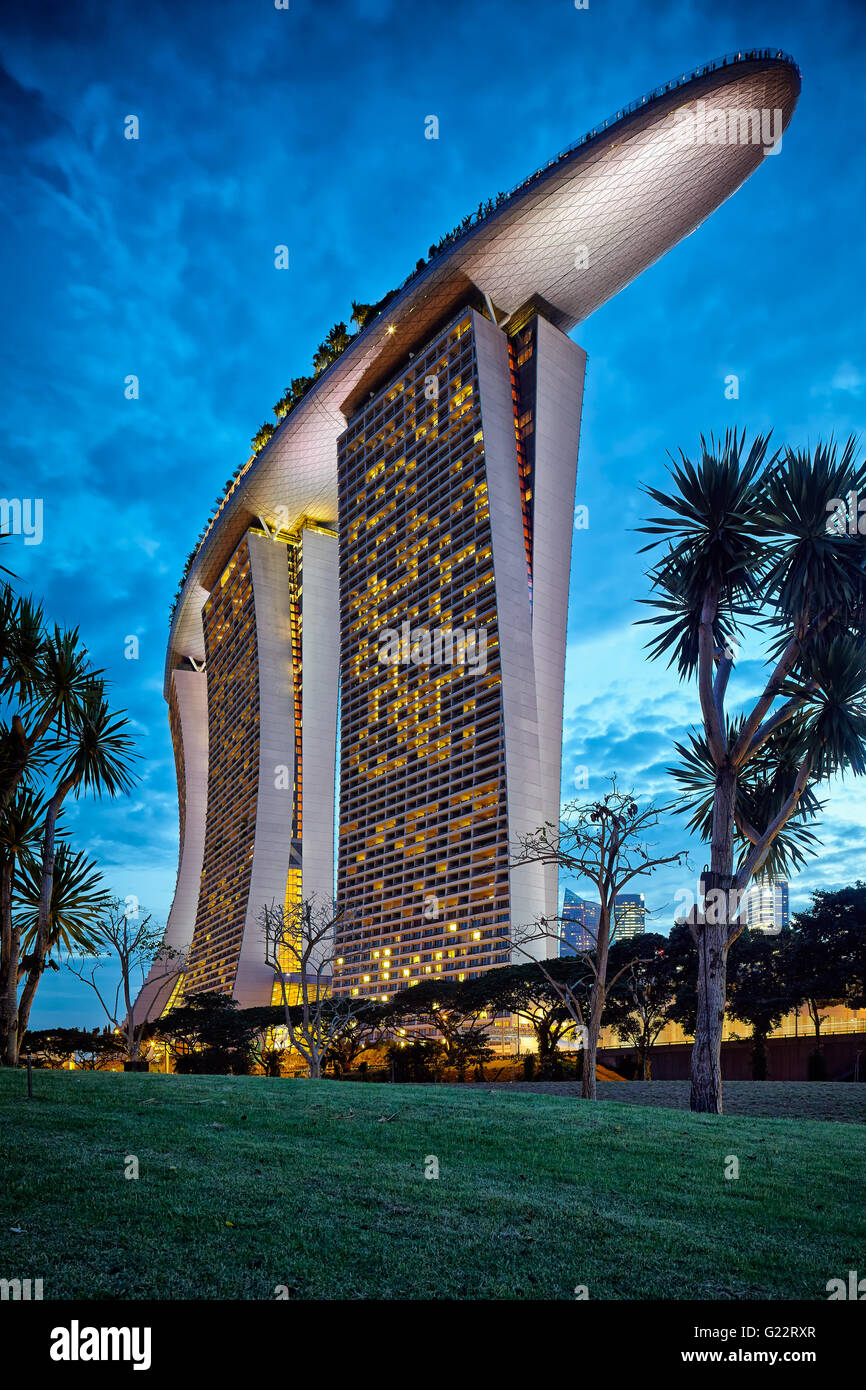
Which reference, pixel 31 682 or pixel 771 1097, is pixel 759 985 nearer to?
pixel 771 1097

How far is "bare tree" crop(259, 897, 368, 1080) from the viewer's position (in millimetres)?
38531

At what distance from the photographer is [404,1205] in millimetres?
8195

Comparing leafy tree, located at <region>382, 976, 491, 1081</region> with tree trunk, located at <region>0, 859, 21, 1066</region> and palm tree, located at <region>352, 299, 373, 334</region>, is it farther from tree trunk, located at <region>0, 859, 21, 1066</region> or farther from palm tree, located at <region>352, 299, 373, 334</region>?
palm tree, located at <region>352, 299, 373, 334</region>

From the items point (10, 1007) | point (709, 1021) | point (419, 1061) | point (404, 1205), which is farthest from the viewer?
point (419, 1061)

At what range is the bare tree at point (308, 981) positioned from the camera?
38531 millimetres

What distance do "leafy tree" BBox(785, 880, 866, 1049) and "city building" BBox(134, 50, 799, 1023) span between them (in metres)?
31.7

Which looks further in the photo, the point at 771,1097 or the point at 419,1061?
the point at 419,1061

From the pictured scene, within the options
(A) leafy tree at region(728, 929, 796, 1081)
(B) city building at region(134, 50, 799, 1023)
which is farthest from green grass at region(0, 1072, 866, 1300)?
(B) city building at region(134, 50, 799, 1023)

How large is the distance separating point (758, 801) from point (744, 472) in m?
8.13

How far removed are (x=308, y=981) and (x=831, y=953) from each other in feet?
247

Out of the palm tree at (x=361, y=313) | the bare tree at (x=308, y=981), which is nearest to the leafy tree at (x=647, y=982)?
the bare tree at (x=308, y=981)

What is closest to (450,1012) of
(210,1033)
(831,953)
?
(831,953)
